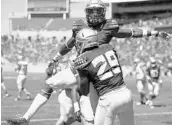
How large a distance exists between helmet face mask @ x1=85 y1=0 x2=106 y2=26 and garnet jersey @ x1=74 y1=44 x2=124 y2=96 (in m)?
0.44

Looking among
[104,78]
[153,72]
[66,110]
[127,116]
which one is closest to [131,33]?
[104,78]

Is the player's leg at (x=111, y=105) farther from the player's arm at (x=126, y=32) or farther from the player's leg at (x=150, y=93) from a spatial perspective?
the player's leg at (x=150, y=93)

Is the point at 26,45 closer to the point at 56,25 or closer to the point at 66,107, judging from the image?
the point at 56,25

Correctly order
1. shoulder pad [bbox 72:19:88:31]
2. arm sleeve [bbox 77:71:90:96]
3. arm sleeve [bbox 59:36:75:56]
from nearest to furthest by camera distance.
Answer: arm sleeve [bbox 77:71:90:96]
shoulder pad [bbox 72:19:88:31]
arm sleeve [bbox 59:36:75:56]

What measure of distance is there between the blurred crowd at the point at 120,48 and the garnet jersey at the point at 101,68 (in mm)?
26668

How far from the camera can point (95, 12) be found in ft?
17.8

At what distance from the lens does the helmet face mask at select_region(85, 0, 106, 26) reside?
5434 mm

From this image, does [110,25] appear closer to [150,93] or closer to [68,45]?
[68,45]

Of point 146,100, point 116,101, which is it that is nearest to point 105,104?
point 116,101

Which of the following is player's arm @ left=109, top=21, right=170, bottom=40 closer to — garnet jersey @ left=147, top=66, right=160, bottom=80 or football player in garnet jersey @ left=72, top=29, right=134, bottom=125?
football player in garnet jersey @ left=72, top=29, right=134, bottom=125

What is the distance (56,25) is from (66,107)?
52.2 m

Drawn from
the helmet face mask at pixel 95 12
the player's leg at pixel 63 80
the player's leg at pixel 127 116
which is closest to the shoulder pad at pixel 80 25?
the helmet face mask at pixel 95 12

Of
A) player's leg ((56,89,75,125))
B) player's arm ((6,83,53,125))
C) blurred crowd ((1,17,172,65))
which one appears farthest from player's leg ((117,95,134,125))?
blurred crowd ((1,17,172,65))

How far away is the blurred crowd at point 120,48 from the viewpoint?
116 feet
